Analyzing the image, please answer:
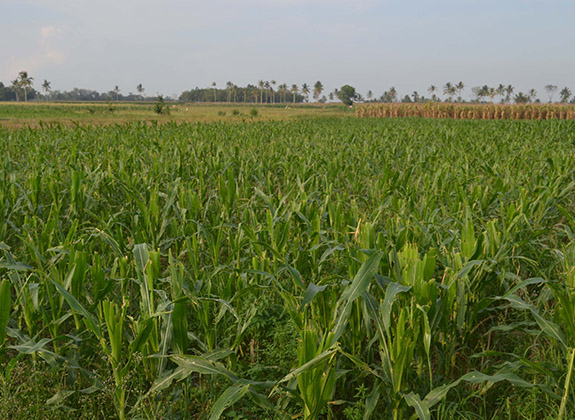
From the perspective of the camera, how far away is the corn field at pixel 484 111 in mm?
37531

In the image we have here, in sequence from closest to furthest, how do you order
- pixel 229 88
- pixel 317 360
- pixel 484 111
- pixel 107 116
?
pixel 317 360, pixel 107 116, pixel 484 111, pixel 229 88

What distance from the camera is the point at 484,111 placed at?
4028cm

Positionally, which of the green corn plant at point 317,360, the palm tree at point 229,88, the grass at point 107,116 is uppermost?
the palm tree at point 229,88

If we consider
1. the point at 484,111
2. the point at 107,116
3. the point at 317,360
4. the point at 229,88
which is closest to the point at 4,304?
the point at 317,360

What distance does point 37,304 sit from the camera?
7.22 ft

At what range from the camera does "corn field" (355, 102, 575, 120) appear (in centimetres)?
3753

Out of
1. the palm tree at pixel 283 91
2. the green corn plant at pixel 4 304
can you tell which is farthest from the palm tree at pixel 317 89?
the green corn plant at pixel 4 304

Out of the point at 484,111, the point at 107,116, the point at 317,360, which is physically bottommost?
the point at 317,360

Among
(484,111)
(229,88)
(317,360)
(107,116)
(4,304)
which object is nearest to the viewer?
(317,360)

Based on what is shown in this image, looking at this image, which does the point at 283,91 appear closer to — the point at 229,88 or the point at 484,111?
the point at 229,88

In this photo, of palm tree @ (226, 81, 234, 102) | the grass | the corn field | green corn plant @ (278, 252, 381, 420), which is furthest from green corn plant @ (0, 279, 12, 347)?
palm tree @ (226, 81, 234, 102)

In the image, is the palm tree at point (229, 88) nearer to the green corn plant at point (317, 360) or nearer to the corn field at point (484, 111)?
the corn field at point (484, 111)

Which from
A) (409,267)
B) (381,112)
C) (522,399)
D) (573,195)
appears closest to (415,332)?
(409,267)

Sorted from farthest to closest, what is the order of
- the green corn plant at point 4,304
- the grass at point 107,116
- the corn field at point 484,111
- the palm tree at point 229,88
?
the palm tree at point 229,88, the corn field at point 484,111, the grass at point 107,116, the green corn plant at point 4,304
